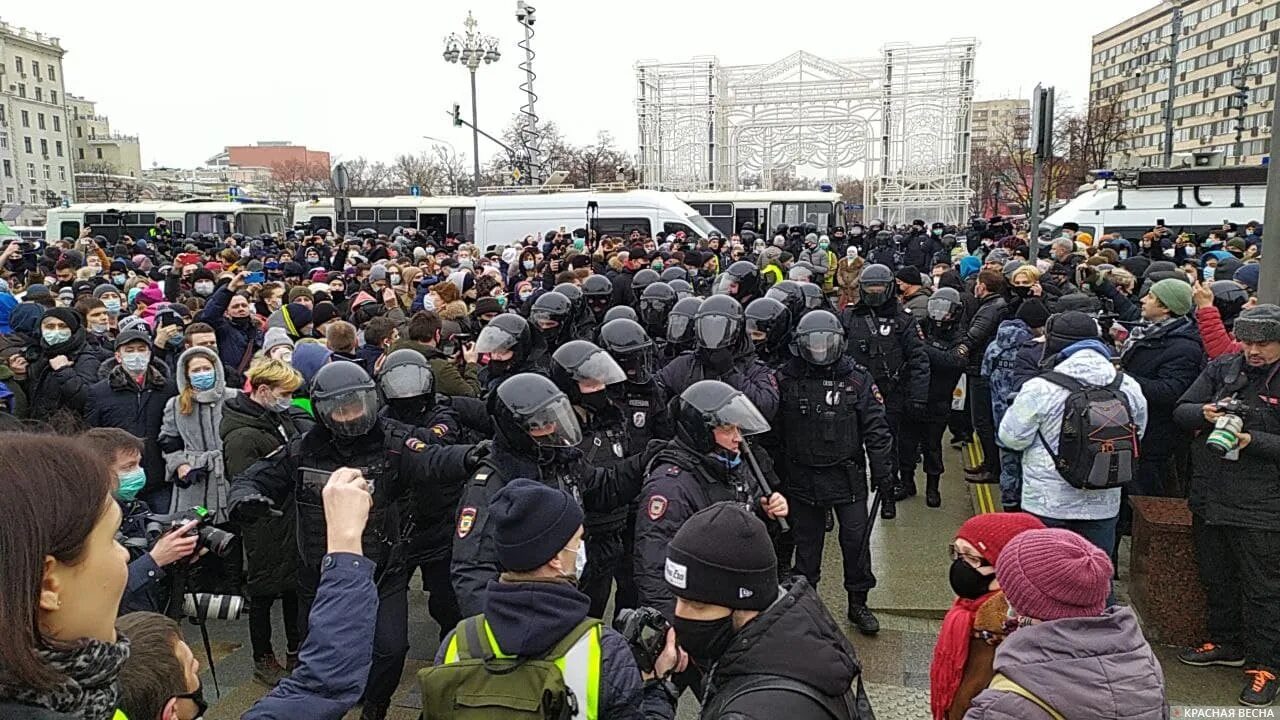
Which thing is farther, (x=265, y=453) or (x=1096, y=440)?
(x=265, y=453)

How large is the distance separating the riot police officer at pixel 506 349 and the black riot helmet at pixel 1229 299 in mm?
5083

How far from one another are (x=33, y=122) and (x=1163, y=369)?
4199 inches

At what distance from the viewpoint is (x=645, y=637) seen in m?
2.55

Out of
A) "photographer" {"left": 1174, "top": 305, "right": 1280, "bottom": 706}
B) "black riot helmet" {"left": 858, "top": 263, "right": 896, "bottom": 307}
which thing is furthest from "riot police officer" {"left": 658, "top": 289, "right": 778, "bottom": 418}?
"photographer" {"left": 1174, "top": 305, "right": 1280, "bottom": 706}

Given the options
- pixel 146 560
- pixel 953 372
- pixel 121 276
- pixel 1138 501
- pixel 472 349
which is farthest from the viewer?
pixel 121 276

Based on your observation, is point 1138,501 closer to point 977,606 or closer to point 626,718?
point 977,606

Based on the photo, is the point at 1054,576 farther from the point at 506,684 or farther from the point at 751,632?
the point at 506,684

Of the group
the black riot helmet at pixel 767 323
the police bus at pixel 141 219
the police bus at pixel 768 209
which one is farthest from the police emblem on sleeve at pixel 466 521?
the police bus at pixel 141 219

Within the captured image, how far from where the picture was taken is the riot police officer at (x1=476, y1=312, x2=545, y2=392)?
6.02 metres

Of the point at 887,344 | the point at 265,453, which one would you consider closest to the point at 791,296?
the point at 887,344

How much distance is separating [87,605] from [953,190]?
45.3 metres

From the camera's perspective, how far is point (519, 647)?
229cm

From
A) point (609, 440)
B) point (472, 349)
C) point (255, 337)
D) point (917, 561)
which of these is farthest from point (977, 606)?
point (255, 337)

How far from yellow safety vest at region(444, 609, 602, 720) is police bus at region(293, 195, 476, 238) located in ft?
92.7
